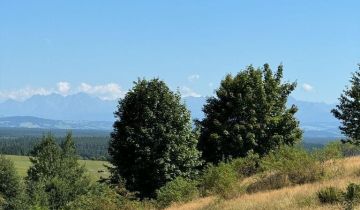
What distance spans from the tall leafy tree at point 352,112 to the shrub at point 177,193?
1066 centimetres

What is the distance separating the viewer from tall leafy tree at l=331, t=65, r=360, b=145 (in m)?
31.4

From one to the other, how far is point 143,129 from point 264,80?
18524mm

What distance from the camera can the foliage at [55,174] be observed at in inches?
2474

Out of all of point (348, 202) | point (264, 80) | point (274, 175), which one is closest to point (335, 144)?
point (274, 175)

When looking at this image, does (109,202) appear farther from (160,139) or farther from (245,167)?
(160,139)

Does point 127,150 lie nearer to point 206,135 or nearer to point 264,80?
point 206,135

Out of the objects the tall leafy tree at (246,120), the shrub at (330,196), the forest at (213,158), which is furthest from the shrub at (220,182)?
the tall leafy tree at (246,120)

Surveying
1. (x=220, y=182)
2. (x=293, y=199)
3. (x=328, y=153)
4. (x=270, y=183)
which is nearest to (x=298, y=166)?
(x=270, y=183)

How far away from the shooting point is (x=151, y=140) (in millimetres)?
39500

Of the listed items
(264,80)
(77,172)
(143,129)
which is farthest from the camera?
(77,172)

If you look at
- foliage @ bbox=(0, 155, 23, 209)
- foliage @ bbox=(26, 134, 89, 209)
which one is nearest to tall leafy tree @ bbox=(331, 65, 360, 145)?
foliage @ bbox=(26, 134, 89, 209)

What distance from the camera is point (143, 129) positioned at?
130 ft

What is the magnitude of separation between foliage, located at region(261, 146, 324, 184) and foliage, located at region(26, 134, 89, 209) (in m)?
41.3

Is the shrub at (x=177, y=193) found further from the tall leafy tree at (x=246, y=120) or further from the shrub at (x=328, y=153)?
the tall leafy tree at (x=246, y=120)
